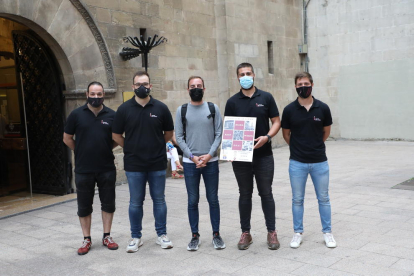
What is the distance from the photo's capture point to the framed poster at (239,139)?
4969mm

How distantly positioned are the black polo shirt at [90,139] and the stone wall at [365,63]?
475 inches

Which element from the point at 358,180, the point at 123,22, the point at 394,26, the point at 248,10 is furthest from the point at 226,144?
the point at 394,26

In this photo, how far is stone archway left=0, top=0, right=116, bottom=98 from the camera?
823 centimetres

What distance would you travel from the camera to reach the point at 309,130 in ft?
16.7

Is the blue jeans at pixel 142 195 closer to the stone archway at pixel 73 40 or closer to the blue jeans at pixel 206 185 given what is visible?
the blue jeans at pixel 206 185

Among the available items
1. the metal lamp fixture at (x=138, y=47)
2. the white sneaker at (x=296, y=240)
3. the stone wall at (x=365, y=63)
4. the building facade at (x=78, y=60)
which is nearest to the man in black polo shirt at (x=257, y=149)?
the white sneaker at (x=296, y=240)

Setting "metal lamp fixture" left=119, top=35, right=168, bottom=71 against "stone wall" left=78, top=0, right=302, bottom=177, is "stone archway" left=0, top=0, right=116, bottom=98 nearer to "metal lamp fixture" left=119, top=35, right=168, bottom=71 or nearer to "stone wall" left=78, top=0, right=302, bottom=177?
"stone wall" left=78, top=0, right=302, bottom=177

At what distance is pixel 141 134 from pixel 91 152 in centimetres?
65

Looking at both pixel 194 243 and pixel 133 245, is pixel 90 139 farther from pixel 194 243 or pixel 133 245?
pixel 194 243

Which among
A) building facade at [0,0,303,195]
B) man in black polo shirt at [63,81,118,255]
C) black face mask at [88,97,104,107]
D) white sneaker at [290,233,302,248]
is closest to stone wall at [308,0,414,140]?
building facade at [0,0,303,195]

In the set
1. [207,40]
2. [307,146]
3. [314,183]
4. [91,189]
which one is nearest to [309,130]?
[307,146]

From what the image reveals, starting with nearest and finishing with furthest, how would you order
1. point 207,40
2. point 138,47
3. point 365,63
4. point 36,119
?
1. point 36,119
2. point 138,47
3. point 207,40
4. point 365,63

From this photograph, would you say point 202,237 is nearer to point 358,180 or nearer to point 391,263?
point 391,263

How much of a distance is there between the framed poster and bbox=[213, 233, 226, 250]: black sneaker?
945 mm
